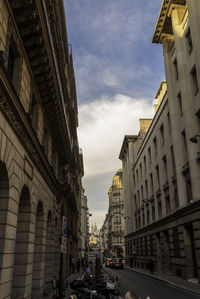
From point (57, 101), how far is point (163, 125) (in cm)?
2053

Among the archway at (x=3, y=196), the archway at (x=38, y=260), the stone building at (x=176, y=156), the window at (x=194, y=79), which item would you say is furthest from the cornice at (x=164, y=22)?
the archway at (x=3, y=196)

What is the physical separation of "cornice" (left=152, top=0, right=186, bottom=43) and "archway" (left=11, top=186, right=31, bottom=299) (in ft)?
88.6

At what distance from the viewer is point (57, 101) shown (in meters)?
16.5

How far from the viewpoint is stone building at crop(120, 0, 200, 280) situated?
2367 cm

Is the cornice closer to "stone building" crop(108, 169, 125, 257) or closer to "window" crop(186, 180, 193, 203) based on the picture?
"window" crop(186, 180, 193, 203)

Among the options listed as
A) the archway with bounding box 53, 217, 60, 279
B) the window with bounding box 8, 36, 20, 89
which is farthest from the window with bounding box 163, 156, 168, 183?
the window with bounding box 8, 36, 20, 89

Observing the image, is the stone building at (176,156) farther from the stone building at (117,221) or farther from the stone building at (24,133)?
the stone building at (117,221)

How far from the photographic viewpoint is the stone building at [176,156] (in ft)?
77.7

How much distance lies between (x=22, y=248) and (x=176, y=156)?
18747 millimetres

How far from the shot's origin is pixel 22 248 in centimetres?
1248

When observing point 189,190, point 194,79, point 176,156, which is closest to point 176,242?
point 189,190

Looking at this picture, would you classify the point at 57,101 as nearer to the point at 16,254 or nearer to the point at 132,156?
the point at 16,254

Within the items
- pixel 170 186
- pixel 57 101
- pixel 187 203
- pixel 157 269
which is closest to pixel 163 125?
pixel 170 186

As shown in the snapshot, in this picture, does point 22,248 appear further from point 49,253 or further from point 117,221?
point 117,221
